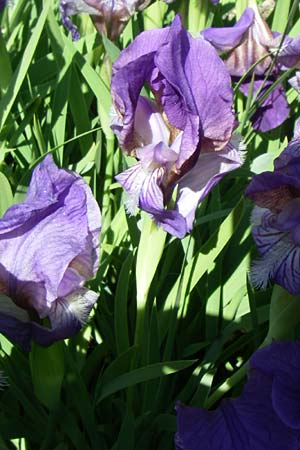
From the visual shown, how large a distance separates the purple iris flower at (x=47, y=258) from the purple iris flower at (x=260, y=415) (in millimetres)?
203

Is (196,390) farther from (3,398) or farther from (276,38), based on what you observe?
(276,38)

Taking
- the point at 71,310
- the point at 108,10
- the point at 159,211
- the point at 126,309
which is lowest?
the point at 126,309

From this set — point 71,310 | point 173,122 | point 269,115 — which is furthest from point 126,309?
point 269,115

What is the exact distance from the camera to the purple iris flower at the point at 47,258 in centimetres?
87

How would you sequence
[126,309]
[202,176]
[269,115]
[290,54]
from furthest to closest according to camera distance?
[269,115] < [290,54] < [126,309] < [202,176]

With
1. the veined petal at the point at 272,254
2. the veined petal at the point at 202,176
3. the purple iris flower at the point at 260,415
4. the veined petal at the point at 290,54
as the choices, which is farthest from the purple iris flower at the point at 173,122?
the veined petal at the point at 290,54

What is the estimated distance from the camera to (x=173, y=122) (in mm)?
936

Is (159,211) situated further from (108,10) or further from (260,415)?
(108,10)

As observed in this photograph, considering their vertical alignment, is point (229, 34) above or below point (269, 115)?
above

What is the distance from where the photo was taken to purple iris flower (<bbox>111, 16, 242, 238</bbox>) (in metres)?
0.90

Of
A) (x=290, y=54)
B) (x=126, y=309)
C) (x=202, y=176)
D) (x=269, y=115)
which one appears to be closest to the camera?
(x=202, y=176)

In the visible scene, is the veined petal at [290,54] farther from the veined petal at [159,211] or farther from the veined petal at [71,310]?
the veined petal at [71,310]


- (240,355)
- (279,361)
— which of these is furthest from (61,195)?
(240,355)

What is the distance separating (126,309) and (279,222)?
0.32m
